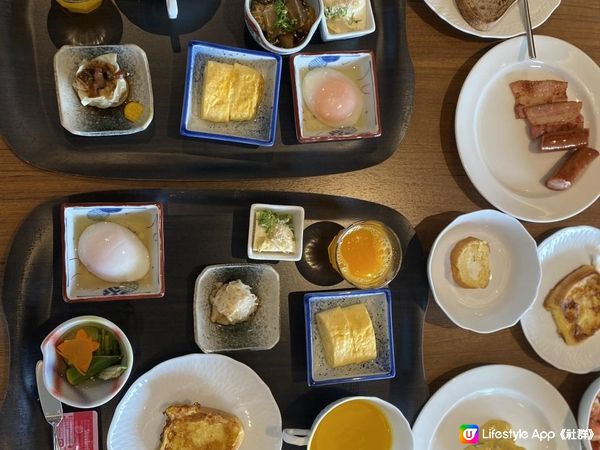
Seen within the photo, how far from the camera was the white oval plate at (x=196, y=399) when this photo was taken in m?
1.71

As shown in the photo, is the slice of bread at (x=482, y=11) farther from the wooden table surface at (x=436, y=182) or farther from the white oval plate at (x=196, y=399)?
the white oval plate at (x=196, y=399)

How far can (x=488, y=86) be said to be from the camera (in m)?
2.12

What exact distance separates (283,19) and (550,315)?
1688 mm

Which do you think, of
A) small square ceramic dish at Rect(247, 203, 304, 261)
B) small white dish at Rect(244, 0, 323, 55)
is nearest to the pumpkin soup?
small square ceramic dish at Rect(247, 203, 304, 261)

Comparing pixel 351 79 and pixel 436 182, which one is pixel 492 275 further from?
pixel 351 79

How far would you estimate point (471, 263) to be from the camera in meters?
2.04

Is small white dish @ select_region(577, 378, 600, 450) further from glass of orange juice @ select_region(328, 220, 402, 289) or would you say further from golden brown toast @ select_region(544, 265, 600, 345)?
glass of orange juice @ select_region(328, 220, 402, 289)

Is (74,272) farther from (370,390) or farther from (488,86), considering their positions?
(488,86)

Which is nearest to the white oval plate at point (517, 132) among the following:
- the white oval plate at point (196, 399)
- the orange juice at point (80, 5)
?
the white oval plate at point (196, 399)

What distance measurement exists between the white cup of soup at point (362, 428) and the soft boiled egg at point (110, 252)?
0.82 meters

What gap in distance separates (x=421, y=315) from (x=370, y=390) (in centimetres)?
36

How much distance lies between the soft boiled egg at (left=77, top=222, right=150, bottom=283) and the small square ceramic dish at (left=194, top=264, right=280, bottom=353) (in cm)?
24

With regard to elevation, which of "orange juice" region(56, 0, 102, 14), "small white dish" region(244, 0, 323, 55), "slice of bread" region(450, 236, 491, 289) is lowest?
"slice of bread" region(450, 236, 491, 289)

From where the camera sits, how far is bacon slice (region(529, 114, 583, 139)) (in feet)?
7.00
